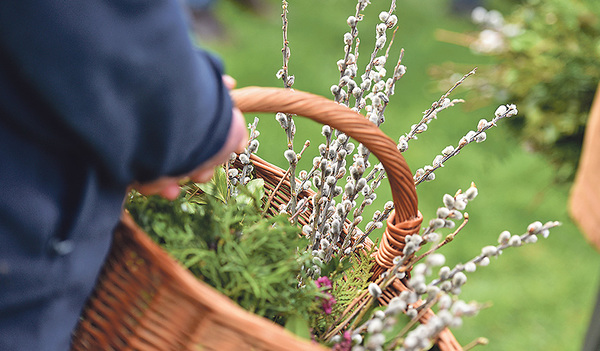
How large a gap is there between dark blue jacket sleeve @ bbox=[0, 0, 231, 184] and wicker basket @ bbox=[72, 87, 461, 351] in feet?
0.34

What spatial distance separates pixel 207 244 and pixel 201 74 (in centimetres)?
23

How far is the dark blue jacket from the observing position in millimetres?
570

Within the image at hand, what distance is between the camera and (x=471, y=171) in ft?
8.63

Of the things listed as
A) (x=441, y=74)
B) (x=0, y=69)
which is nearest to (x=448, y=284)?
(x=0, y=69)

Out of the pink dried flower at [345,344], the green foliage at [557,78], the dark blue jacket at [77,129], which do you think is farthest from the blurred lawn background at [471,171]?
the dark blue jacket at [77,129]

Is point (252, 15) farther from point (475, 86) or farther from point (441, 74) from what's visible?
point (475, 86)

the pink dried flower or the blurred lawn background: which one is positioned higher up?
the pink dried flower

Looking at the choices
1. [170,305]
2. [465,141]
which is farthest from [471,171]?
[170,305]

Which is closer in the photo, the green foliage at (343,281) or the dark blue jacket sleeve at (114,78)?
the dark blue jacket sleeve at (114,78)

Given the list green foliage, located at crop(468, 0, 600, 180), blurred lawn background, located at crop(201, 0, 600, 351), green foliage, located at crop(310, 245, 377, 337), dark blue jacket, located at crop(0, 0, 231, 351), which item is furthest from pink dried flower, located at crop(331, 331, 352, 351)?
green foliage, located at crop(468, 0, 600, 180)

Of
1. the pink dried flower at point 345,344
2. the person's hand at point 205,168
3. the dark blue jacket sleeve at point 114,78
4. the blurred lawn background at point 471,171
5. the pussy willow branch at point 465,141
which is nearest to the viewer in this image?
the dark blue jacket sleeve at point 114,78

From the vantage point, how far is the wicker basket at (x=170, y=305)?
62 centimetres

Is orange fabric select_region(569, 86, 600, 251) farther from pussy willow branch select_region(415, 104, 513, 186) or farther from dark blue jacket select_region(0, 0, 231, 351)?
dark blue jacket select_region(0, 0, 231, 351)

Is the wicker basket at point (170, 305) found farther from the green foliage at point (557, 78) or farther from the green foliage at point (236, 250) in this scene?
the green foliage at point (557, 78)
